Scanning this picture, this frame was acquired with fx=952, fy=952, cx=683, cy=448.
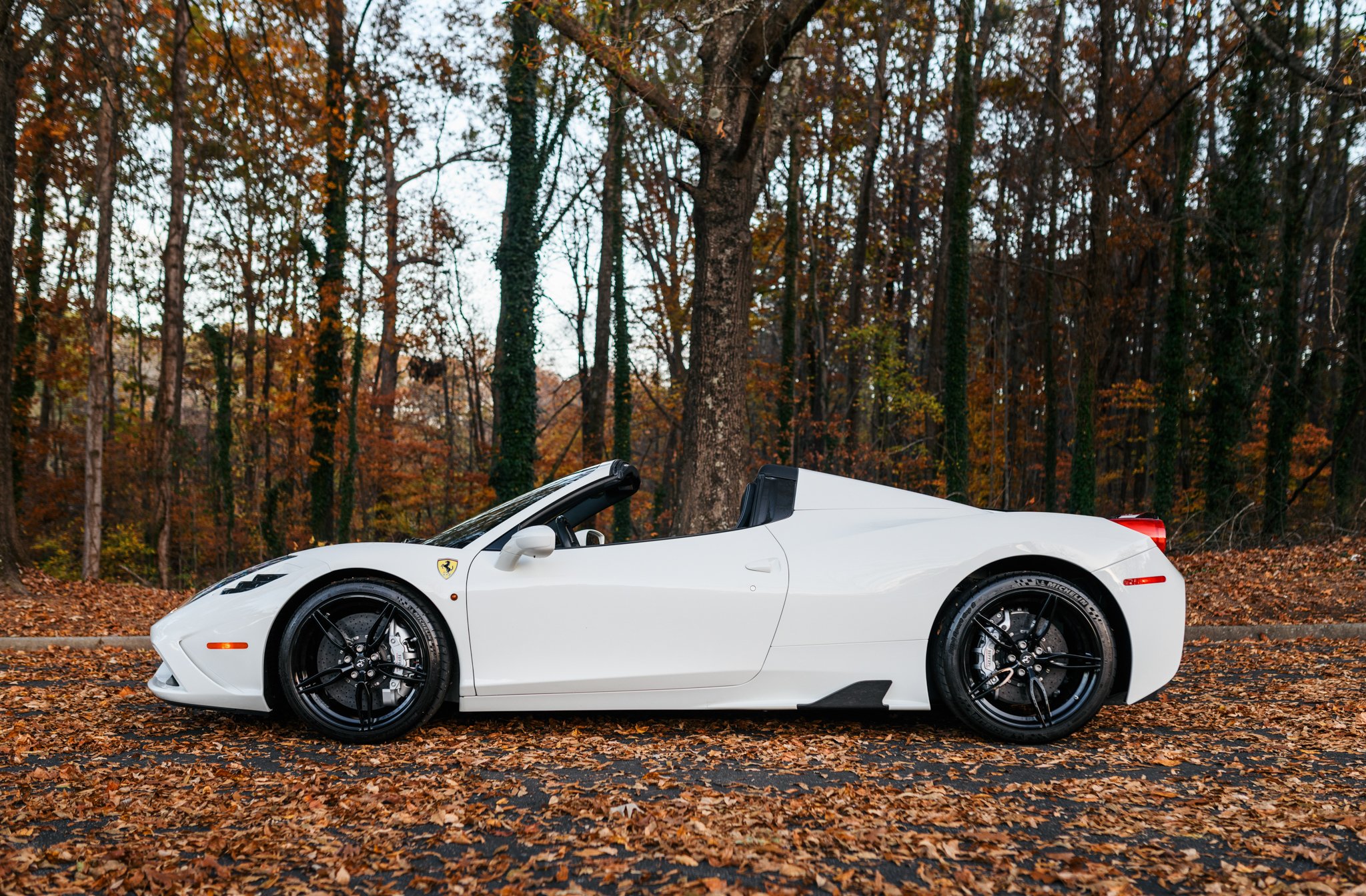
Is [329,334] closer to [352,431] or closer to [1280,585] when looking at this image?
[352,431]

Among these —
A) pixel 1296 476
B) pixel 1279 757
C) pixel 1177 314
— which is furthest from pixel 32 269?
pixel 1296 476

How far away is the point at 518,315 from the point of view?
1566cm

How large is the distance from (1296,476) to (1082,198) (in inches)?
345

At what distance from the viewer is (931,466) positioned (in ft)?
74.8

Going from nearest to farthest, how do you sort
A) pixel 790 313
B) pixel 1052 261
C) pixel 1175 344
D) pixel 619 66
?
pixel 619 66, pixel 1175 344, pixel 790 313, pixel 1052 261

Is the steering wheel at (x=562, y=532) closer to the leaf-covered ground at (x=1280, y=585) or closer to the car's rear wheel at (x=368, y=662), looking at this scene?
the car's rear wheel at (x=368, y=662)

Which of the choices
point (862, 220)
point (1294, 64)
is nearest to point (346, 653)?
point (1294, 64)

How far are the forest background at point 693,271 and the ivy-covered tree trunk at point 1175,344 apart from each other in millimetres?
86

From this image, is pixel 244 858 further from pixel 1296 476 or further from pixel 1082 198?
pixel 1082 198

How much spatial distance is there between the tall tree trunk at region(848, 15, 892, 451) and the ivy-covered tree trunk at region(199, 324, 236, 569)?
49.2 feet

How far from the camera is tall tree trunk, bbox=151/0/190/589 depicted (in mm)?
14828

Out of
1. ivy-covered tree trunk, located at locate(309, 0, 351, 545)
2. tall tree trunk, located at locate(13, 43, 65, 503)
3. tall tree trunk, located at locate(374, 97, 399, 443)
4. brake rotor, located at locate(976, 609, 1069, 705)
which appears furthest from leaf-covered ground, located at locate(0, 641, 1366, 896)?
tall tree trunk, located at locate(374, 97, 399, 443)

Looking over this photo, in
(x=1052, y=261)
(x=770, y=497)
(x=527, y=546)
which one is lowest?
(x=527, y=546)

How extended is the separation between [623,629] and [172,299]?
13470 millimetres
